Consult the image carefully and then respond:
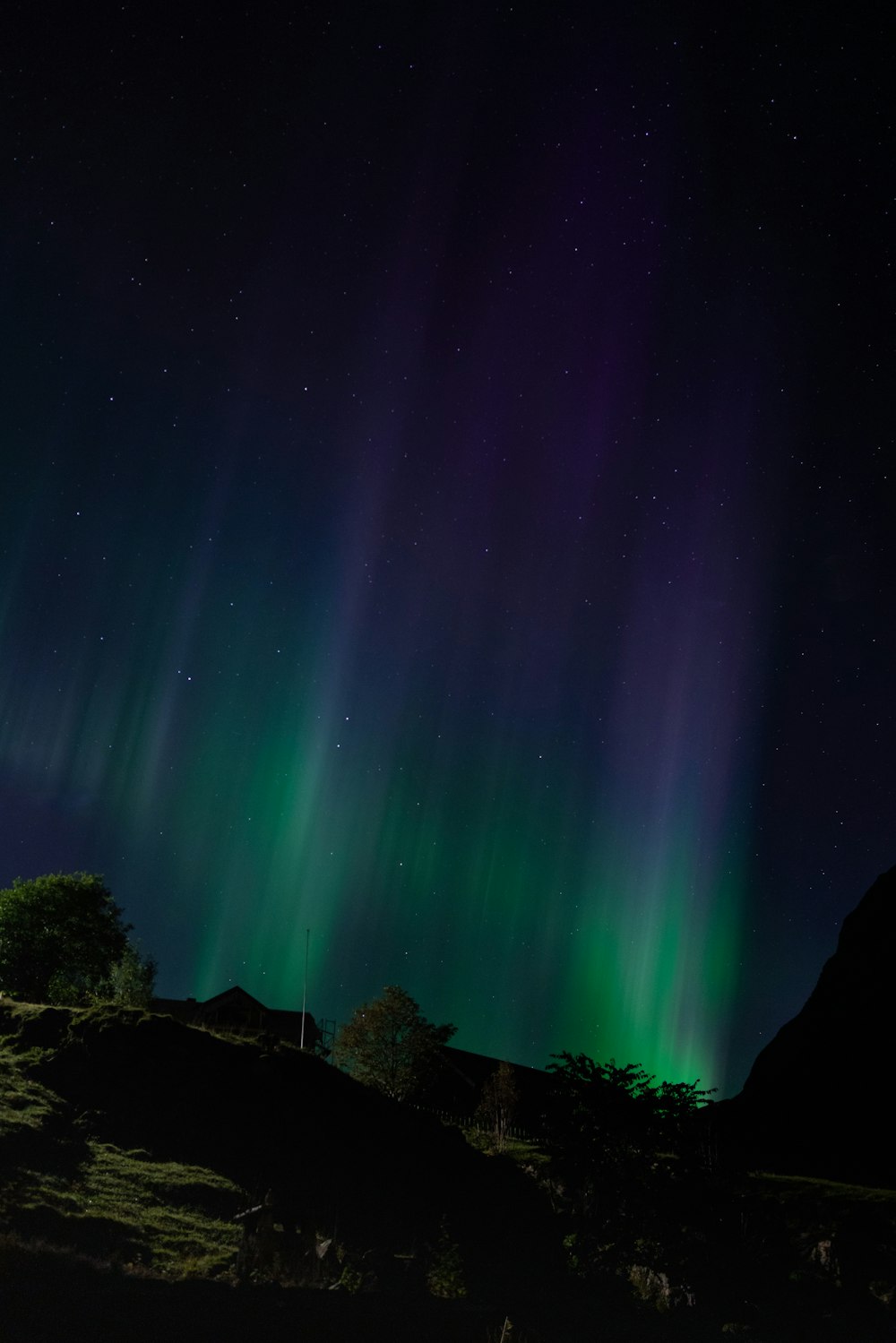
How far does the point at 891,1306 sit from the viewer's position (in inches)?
1309

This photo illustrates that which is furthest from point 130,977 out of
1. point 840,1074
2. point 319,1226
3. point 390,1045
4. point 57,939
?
point 840,1074

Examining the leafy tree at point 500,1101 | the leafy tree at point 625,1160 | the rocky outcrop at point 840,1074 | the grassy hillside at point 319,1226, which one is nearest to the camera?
the grassy hillside at point 319,1226

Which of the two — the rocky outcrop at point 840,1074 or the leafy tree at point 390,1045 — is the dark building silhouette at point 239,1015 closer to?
the leafy tree at point 390,1045

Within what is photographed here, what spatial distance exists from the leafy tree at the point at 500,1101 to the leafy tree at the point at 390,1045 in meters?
3.85

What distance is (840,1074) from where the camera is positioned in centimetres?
9106

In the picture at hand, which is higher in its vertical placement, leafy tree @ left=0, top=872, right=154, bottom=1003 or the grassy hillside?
leafy tree @ left=0, top=872, right=154, bottom=1003

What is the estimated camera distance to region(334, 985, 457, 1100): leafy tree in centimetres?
5366

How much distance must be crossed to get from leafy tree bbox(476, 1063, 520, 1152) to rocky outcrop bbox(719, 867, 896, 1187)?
1627 cm

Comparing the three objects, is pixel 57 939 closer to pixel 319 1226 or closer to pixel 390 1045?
pixel 390 1045

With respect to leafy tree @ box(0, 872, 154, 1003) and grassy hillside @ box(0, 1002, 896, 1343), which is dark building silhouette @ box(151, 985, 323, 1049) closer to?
leafy tree @ box(0, 872, 154, 1003)

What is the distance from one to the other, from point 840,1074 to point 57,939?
7587 centimetres

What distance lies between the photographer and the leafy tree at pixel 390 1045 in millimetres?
53656

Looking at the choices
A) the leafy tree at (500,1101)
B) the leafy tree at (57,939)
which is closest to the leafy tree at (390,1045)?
the leafy tree at (500,1101)

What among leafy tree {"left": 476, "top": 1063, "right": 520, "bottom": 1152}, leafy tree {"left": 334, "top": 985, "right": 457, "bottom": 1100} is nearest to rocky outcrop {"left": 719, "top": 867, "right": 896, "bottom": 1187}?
leafy tree {"left": 476, "top": 1063, "right": 520, "bottom": 1152}
